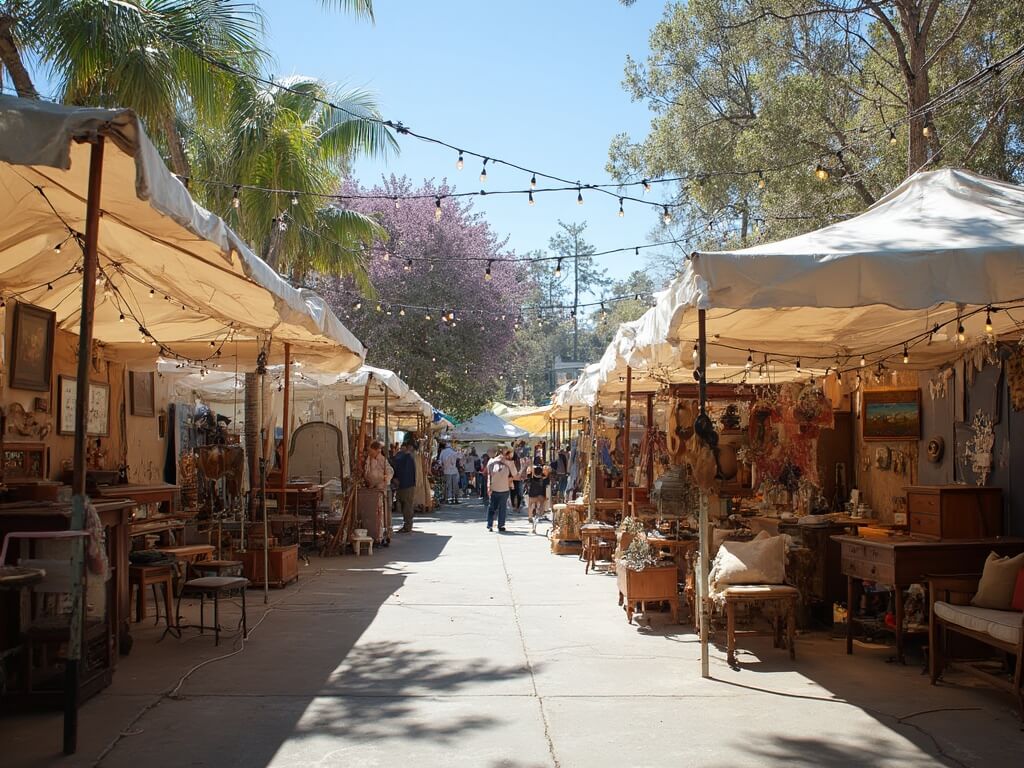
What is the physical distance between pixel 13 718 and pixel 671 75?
20160mm

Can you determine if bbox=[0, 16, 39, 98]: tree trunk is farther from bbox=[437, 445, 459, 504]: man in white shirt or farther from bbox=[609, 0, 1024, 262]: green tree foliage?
bbox=[437, 445, 459, 504]: man in white shirt

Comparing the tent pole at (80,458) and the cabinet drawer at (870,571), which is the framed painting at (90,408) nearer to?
the tent pole at (80,458)

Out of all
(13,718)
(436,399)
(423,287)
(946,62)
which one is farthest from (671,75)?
(13,718)

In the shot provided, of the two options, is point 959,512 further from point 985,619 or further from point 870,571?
point 985,619

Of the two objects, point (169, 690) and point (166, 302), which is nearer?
point (169, 690)


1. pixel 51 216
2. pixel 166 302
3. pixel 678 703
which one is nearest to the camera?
pixel 678 703

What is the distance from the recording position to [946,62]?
15891 mm

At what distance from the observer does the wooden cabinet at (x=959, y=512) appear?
8.05 metres

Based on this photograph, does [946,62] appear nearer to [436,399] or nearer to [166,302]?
[166,302]

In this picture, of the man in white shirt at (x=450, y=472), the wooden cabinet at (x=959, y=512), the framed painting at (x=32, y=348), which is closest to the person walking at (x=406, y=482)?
the man in white shirt at (x=450, y=472)

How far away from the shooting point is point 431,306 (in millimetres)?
30578

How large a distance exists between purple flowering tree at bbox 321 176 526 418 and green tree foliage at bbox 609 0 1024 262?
8179 mm


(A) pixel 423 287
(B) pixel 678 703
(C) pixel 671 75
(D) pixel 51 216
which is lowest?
(B) pixel 678 703

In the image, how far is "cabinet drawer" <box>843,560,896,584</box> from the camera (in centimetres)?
763
